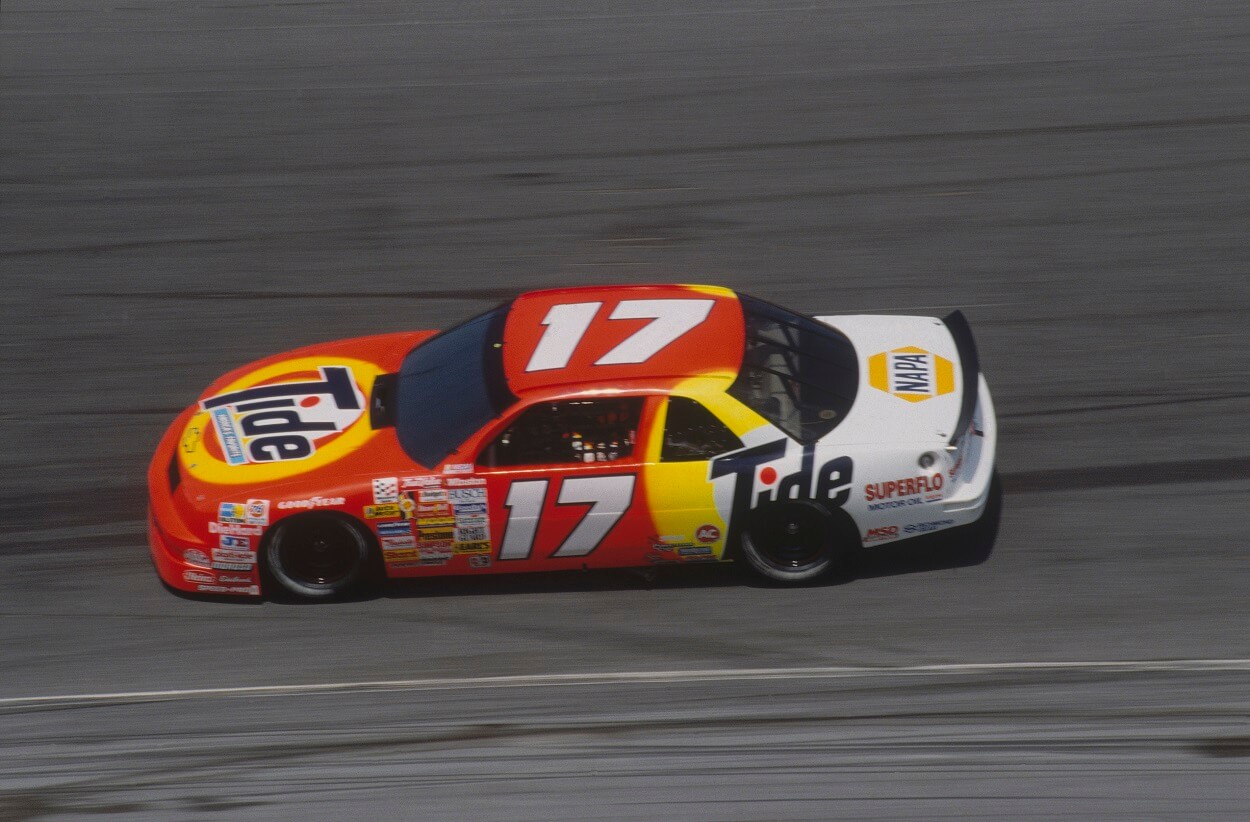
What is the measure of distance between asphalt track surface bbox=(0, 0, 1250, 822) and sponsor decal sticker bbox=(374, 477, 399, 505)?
0.62 metres

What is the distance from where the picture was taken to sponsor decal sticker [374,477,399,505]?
6590mm

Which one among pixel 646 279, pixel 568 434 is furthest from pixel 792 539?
pixel 646 279

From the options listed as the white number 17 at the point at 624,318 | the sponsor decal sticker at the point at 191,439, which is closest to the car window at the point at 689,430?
the white number 17 at the point at 624,318

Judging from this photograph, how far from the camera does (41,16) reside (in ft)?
48.1

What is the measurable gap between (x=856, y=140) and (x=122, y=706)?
779 cm

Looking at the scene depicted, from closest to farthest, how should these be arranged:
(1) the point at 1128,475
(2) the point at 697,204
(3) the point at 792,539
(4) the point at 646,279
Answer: (3) the point at 792,539
(1) the point at 1128,475
(4) the point at 646,279
(2) the point at 697,204

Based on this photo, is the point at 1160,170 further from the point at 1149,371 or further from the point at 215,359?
the point at 215,359

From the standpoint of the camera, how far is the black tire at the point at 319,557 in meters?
6.71

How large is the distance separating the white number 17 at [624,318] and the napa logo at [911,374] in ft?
3.08

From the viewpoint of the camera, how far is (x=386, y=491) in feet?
21.6

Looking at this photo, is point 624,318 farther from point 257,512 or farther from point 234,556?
point 234,556

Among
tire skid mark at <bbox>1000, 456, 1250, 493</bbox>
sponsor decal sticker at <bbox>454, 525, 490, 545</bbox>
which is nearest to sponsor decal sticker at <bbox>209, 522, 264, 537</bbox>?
sponsor decal sticker at <bbox>454, 525, 490, 545</bbox>

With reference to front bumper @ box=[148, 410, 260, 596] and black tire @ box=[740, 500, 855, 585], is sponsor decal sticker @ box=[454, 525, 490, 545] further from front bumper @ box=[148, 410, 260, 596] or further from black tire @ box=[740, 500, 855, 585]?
black tire @ box=[740, 500, 855, 585]

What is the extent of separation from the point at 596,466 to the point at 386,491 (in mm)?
1011
